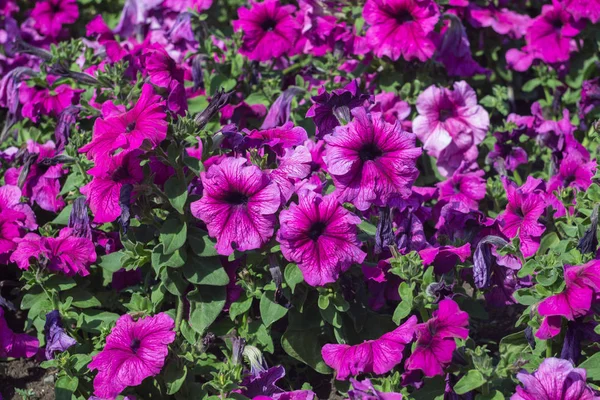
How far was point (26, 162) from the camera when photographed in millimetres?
3459

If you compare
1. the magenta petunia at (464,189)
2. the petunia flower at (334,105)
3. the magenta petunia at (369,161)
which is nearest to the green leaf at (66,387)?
the magenta petunia at (369,161)

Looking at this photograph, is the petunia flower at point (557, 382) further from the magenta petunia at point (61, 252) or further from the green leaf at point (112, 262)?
the magenta petunia at point (61, 252)

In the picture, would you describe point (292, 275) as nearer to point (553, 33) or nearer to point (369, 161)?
point (369, 161)

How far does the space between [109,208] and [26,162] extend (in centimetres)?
88

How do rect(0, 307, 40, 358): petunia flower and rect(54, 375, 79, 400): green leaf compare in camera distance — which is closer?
rect(54, 375, 79, 400): green leaf

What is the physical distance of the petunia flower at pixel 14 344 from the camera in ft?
9.80

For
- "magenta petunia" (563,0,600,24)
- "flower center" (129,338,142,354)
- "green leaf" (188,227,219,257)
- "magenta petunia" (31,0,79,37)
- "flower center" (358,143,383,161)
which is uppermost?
"flower center" (358,143,383,161)

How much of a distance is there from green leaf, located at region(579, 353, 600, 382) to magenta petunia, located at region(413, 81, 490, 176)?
1392mm

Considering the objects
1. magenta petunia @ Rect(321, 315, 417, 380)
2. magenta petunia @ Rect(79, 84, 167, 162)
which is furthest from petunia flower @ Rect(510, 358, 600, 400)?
magenta petunia @ Rect(79, 84, 167, 162)

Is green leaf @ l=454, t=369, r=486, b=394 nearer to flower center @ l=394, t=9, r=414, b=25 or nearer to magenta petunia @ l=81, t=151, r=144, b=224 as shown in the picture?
magenta petunia @ l=81, t=151, r=144, b=224

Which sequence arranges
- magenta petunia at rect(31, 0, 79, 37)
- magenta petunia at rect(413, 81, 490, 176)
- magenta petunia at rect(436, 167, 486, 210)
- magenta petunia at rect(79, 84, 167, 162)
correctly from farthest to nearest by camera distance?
magenta petunia at rect(31, 0, 79, 37) → magenta petunia at rect(413, 81, 490, 176) → magenta petunia at rect(436, 167, 486, 210) → magenta petunia at rect(79, 84, 167, 162)

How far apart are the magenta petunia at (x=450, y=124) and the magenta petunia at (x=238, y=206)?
1319 mm

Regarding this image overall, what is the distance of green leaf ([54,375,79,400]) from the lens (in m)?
2.76

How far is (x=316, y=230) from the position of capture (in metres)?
2.62
